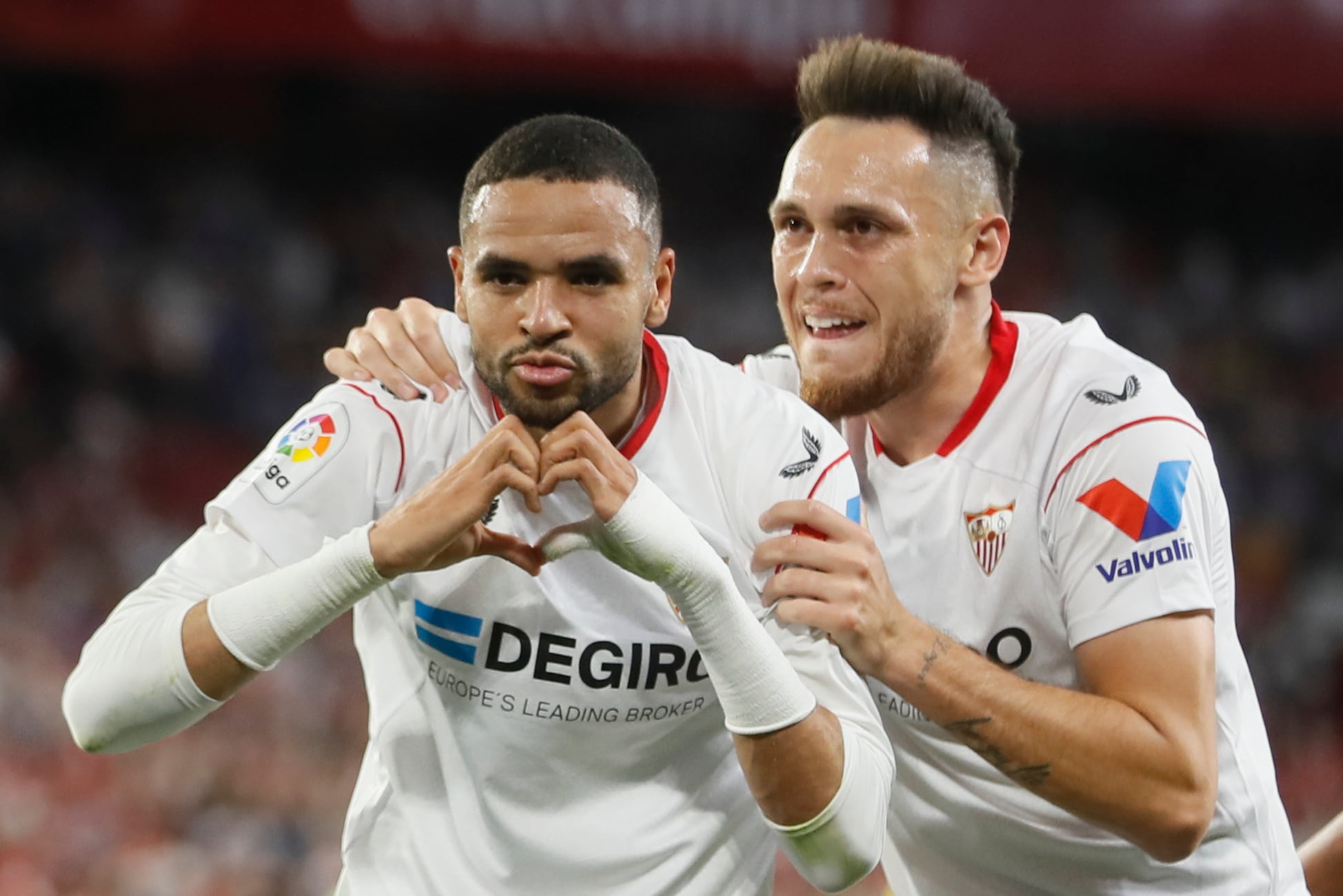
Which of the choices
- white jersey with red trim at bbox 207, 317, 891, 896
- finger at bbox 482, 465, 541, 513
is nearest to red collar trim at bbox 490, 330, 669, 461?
white jersey with red trim at bbox 207, 317, 891, 896

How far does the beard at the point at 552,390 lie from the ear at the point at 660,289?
0.17 metres

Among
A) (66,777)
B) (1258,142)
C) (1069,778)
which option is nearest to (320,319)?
(66,777)

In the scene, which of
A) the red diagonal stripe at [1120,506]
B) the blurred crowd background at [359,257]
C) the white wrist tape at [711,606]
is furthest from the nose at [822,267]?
the blurred crowd background at [359,257]

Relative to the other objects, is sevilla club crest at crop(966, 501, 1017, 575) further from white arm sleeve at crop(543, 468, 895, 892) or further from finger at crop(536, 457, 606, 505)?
finger at crop(536, 457, 606, 505)

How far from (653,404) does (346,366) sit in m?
0.53

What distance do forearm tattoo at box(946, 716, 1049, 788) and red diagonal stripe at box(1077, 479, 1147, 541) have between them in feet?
1.29

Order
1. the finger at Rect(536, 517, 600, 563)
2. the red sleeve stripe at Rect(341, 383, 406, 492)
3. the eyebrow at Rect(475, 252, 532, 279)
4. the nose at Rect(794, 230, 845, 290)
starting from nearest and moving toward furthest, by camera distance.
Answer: the finger at Rect(536, 517, 600, 563) → the eyebrow at Rect(475, 252, 532, 279) → the red sleeve stripe at Rect(341, 383, 406, 492) → the nose at Rect(794, 230, 845, 290)

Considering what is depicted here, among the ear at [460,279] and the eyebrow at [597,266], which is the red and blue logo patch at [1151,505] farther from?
the ear at [460,279]

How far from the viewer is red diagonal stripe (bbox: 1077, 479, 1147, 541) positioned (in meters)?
2.74

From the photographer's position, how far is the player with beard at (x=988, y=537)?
2666 mm

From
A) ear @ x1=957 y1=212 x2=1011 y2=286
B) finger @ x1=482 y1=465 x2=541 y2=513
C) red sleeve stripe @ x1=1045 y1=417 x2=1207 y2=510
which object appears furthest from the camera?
ear @ x1=957 y1=212 x2=1011 y2=286

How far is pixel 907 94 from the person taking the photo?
315 cm

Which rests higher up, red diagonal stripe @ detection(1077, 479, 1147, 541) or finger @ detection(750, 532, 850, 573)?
red diagonal stripe @ detection(1077, 479, 1147, 541)

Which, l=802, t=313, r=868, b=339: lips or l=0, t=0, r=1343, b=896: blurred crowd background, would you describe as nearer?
l=802, t=313, r=868, b=339: lips
